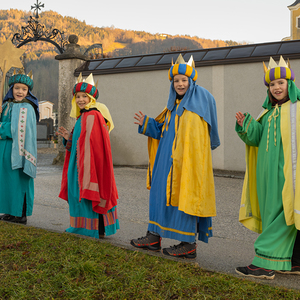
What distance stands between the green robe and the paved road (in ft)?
0.74

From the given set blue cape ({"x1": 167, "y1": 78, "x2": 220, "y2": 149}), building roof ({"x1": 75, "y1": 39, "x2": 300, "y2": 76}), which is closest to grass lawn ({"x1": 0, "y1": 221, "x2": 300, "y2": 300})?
blue cape ({"x1": 167, "y1": 78, "x2": 220, "y2": 149})

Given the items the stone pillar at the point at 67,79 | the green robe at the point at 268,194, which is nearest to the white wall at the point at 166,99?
the stone pillar at the point at 67,79

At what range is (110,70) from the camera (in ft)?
40.7

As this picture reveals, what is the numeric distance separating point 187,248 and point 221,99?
26.6 feet

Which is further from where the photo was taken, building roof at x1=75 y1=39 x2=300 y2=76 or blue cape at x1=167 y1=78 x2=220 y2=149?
building roof at x1=75 y1=39 x2=300 y2=76

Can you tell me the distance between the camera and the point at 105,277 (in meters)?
2.79

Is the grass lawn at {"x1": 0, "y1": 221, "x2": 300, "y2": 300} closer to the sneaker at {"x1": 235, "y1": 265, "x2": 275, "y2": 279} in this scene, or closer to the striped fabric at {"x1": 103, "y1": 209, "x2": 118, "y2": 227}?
the sneaker at {"x1": 235, "y1": 265, "x2": 275, "y2": 279}

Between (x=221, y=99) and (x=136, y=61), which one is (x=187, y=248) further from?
(x=136, y=61)

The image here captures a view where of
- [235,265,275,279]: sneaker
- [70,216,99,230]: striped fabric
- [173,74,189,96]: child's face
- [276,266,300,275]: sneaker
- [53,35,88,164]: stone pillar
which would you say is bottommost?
[276,266,300,275]: sneaker

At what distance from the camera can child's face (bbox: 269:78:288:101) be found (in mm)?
3242

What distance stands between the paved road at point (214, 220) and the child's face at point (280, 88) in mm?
1568

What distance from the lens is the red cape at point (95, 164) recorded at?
3902 mm

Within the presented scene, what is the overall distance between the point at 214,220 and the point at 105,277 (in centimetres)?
302

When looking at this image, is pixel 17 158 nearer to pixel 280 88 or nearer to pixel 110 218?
pixel 110 218
